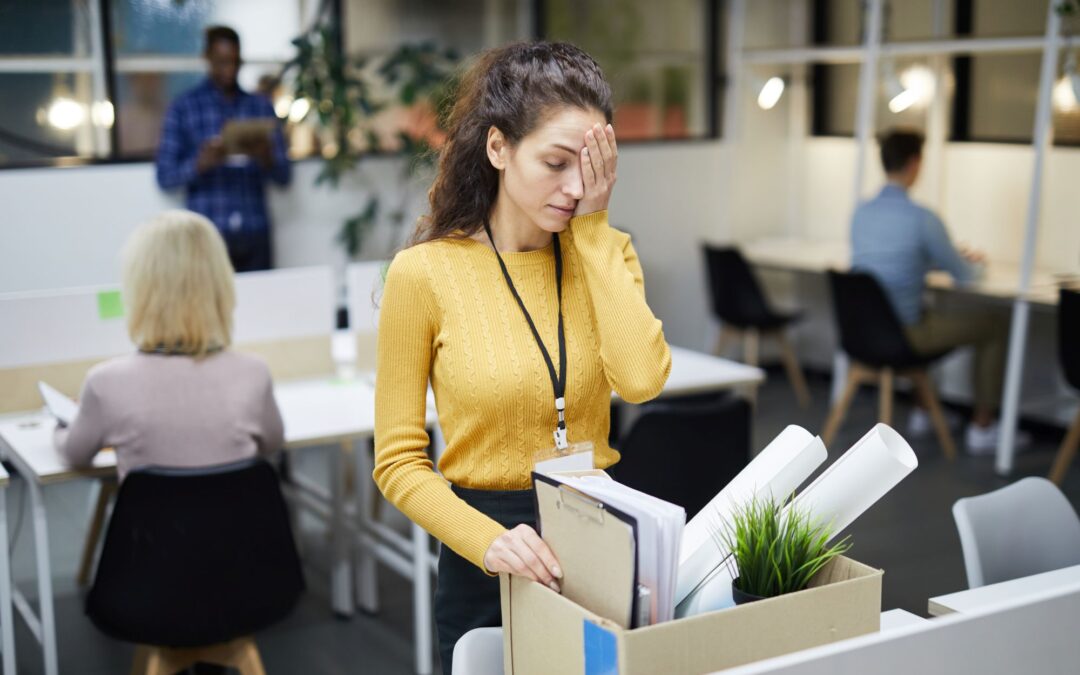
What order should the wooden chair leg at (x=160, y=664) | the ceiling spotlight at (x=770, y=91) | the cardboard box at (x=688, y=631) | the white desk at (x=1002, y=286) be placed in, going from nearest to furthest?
1. the cardboard box at (x=688, y=631)
2. the wooden chair leg at (x=160, y=664)
3. the white desk at (x=1002, y=286)
4. the ceiling spotlight at (x=770, y=91)

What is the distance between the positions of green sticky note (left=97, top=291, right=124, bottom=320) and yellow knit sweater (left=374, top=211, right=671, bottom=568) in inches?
87.7

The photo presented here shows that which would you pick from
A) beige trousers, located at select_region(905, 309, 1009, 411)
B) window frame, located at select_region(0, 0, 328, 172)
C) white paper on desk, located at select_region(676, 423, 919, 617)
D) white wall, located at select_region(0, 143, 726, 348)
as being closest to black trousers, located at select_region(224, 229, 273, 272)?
white wall, located at select_region(0, 143, 726, 348)

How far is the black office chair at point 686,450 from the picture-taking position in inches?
122

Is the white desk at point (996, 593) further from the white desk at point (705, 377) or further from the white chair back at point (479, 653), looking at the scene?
the white desk at point (705, 377)

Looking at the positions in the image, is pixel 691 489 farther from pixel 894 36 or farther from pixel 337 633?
pixel 894 36

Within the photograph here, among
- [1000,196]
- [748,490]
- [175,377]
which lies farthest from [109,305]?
[1000,196]

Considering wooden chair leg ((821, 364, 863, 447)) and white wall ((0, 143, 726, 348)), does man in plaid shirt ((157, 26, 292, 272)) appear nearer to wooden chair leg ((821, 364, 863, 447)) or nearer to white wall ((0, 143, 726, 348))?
white wall ((0, 143, 726, 348))

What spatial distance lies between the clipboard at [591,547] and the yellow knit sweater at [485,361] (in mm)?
275

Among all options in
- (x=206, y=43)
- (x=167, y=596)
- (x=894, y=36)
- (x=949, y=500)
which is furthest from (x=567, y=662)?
(x=894, y=36)

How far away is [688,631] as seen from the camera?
3.90ft

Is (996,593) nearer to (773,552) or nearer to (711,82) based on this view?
(773,552)

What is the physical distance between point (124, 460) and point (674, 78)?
4693 mm

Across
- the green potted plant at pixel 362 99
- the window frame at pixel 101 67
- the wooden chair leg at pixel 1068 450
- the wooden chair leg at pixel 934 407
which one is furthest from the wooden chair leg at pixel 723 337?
the window frame at pixel 101 67

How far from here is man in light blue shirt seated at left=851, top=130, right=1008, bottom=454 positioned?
520 centimetres
